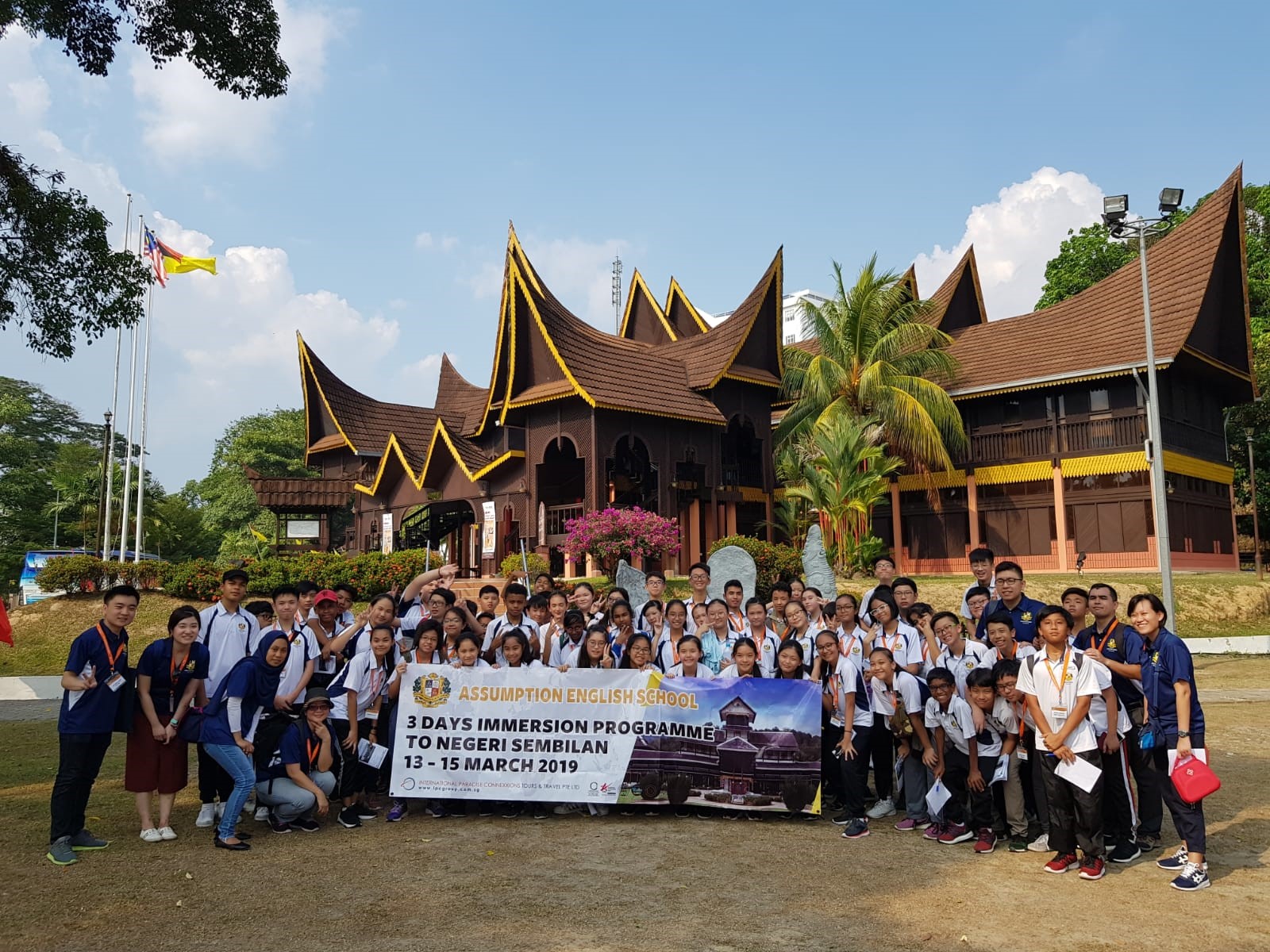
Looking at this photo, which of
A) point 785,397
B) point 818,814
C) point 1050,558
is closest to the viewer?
point 818,814

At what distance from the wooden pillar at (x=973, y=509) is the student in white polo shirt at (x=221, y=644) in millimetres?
24418

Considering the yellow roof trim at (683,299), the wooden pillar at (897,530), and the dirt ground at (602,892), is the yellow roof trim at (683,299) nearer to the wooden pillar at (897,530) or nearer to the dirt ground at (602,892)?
the wooden pillar at (897,530)

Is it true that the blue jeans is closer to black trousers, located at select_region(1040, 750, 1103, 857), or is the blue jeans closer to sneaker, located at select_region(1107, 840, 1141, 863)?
black trousers, located at select_region(1040, 750, 1103, 857)

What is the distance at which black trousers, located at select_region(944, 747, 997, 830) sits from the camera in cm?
611

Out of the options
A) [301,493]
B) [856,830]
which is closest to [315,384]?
[301,493]

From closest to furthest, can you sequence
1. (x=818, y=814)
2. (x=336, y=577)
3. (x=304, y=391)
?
(x=818, y=814) < (x=336, y=577) < (x=304, y=391)

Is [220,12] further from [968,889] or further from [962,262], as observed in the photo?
[962,262]

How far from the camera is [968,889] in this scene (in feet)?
17.1

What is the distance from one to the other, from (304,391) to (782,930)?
3555 centimetres

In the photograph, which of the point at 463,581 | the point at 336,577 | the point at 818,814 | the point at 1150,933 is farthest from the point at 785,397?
the point at 1150,933

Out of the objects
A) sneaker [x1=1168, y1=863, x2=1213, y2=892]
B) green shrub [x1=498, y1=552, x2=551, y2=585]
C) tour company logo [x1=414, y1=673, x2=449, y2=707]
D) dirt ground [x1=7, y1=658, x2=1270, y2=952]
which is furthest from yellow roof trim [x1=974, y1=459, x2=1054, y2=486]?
tour company logo [x1=414, y1=673, x2=449, y2=707]

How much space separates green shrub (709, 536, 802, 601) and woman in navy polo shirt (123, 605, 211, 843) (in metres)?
14.5

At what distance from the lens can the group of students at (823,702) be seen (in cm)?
557

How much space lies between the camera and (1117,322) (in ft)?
86.1
